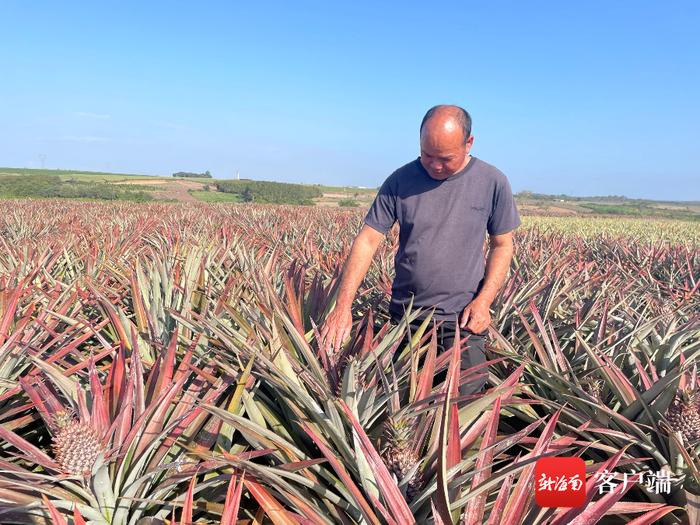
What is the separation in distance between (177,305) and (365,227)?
1.09 meters

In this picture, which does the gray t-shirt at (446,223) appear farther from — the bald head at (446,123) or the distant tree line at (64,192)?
the distant tree line at (64,192)

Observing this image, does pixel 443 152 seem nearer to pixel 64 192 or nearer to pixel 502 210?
pixel 502 210

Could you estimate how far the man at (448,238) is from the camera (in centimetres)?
198

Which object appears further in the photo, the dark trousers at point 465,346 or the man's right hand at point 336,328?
the dark trousers at point 465,346

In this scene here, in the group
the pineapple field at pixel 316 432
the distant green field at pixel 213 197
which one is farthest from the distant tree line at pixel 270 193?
the pineapple field at pixel 316 432

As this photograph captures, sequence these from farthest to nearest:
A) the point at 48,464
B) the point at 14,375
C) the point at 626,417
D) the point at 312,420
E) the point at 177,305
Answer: the point at 177,305, the point at 14,375, the point at 626,417, the point at 312,420, the point at 48,464

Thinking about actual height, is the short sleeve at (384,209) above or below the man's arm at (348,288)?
above

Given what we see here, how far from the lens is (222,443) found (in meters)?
1.28

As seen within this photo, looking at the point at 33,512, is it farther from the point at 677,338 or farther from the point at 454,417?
the point at 677,338

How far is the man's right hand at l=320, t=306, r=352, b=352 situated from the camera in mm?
1729

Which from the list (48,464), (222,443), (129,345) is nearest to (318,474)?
(222,443)

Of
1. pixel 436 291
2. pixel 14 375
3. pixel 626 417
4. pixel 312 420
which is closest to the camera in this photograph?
pixel 312 420

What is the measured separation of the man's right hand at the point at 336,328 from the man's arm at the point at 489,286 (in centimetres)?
54

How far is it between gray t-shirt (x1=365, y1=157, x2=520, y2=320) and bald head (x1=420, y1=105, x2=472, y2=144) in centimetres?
26
